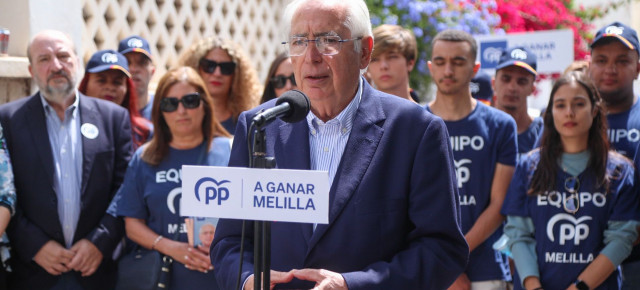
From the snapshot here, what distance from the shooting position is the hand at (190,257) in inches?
185

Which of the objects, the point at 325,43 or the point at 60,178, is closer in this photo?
the point at 325,43

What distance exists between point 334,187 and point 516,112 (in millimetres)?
3465

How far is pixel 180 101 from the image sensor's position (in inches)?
201

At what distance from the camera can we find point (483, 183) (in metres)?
4.89

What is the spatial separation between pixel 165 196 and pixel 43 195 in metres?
0.73

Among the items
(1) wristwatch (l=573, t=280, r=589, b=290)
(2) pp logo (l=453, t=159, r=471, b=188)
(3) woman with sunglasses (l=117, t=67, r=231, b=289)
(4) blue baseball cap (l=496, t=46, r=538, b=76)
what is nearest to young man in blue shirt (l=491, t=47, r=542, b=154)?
(4) blue baseball cap (l=496, t=46, r=538, b=76)

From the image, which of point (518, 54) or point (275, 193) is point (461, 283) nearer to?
point (518, 54)

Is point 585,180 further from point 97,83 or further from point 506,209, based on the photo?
point 97,83

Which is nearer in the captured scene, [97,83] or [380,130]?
[380,130]

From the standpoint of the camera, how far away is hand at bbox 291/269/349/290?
2629 mm

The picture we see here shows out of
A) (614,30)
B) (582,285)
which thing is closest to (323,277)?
(582,285)

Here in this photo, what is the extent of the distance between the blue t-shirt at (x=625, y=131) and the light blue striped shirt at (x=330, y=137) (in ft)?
8.53

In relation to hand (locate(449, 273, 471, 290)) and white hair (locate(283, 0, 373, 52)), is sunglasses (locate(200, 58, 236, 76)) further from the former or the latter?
white hair (locate(283, 0, 373, 52))

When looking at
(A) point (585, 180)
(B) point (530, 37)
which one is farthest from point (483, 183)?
(B) point (530, 37)
